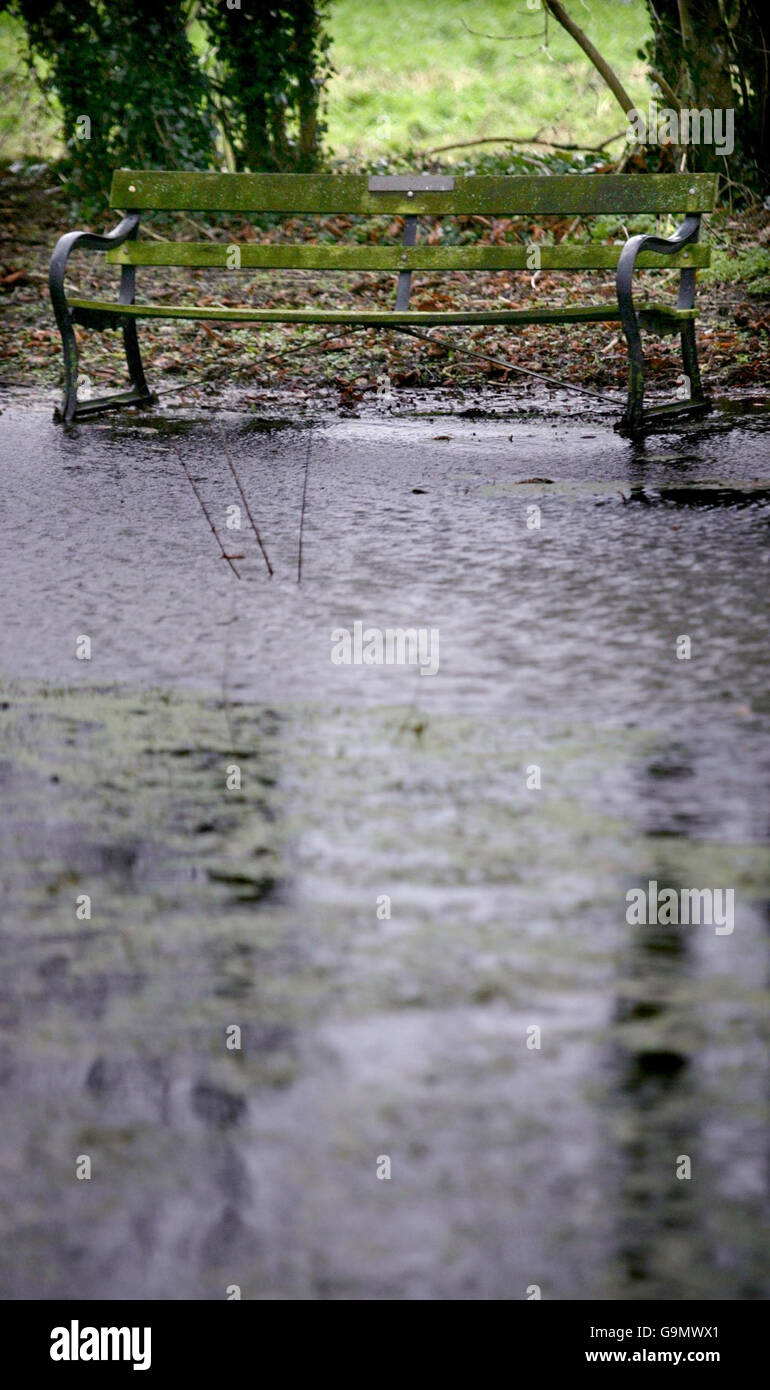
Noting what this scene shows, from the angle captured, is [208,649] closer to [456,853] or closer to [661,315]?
[456,853]

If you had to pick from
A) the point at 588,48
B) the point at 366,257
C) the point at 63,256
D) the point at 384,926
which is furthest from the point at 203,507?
the point at 588,48

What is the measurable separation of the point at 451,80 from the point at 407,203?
47.6 feet

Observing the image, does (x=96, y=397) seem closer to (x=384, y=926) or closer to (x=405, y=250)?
(x=405, y=250)

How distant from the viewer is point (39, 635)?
3439 mm

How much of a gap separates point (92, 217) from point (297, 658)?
31.8 feet

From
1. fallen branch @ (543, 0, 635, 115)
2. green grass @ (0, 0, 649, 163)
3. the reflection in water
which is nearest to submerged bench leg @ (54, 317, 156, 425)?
the reflection in water

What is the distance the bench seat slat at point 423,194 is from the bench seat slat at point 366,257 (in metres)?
0.17

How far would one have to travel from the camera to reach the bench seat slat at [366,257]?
6.48 meters

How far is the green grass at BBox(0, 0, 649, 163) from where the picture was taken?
14781mm

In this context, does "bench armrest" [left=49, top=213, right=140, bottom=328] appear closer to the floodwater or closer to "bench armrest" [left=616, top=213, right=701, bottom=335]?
"bench armrest" [left=616, top=213, right=701, bottom=335]

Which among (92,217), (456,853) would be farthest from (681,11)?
(456,853)

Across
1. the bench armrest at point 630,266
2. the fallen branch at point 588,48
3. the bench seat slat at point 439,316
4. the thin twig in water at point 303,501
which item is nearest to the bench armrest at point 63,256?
the bench seat slat at point 439,316

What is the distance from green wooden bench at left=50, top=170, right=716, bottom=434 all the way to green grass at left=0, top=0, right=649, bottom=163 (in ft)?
22.0

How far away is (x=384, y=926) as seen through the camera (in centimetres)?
208
